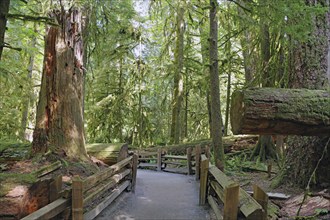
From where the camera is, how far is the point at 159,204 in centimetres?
731

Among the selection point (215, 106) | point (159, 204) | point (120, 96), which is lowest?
point (159, 204)

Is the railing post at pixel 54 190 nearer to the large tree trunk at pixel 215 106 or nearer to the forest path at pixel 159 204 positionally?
the forest path at pixel 159 204

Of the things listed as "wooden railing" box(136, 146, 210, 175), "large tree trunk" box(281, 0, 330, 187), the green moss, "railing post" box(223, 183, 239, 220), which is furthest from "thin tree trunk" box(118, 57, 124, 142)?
"railing post" box(223, 183, 239, 220)

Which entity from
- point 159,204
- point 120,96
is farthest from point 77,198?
point 120,96

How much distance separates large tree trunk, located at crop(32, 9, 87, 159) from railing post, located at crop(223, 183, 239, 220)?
4.37 metres

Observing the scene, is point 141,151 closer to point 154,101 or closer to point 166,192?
point 154,101

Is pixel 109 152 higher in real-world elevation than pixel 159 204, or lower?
higher

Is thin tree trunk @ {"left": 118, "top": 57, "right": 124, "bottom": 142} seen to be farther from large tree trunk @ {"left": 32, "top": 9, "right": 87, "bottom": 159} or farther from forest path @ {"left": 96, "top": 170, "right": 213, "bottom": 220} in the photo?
large tree trunk @ {"left": 32, "top": 9, "right": 87, "bottom": 159}

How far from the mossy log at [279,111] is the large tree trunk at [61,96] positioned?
4685 millimetres

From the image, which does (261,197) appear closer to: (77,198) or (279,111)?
(279,111)

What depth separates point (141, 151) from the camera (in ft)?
55.3

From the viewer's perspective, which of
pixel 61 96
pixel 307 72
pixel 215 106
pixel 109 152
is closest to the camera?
pixel 307 72

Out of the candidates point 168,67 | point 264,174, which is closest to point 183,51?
point 168,67

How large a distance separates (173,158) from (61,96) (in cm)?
799
